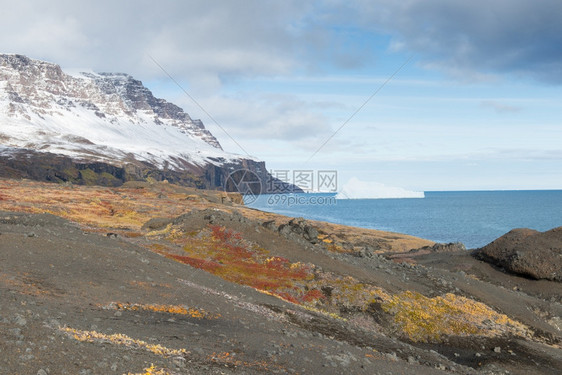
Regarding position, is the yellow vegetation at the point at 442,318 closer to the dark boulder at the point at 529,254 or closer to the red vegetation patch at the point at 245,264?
the red vegetation patch at the point at 245,264

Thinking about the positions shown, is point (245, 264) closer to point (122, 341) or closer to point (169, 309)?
point (169, 309)

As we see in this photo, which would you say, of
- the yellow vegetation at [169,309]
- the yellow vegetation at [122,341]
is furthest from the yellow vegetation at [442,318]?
the yellow vegetation at [122,341]

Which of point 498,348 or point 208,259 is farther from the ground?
point 208,259

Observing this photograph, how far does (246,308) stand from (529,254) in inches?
1838

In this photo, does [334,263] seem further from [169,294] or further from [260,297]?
[169,294]

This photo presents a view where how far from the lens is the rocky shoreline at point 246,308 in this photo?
13898 mm

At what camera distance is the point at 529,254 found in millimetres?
55750

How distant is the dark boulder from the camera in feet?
176

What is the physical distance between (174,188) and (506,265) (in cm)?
14468

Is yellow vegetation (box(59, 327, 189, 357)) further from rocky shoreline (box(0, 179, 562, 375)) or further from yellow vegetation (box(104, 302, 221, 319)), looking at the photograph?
yellow vegetation (box(104, 302, 221, 319))

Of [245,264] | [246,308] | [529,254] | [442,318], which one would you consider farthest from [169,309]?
[529,254]

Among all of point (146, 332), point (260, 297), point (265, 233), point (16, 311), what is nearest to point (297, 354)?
point (146, 332)

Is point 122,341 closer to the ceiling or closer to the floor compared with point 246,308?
closer to the ceiling

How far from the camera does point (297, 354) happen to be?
17406 millimetres
